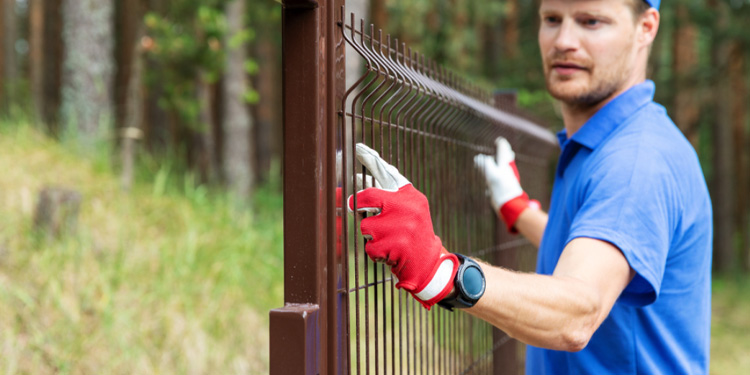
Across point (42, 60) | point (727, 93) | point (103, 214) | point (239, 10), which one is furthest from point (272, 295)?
point (42, 60)

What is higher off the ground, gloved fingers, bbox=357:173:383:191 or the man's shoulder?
the man's shoulder

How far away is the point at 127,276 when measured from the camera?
4.82 meters

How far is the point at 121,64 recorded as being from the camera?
17.4 meters

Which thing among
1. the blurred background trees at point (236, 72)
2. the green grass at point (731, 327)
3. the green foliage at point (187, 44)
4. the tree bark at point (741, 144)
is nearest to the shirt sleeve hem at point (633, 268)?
the blurred background trees at point (236, 72)

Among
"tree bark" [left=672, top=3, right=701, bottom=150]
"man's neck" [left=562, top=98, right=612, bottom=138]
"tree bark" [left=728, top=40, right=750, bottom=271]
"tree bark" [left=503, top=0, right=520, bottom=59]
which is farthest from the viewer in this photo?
"tree bark" [left=503, top=0, right=520, bottom=59]

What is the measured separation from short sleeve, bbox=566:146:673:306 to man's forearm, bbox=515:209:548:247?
4.37ft

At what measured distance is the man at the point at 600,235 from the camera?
1.48 m

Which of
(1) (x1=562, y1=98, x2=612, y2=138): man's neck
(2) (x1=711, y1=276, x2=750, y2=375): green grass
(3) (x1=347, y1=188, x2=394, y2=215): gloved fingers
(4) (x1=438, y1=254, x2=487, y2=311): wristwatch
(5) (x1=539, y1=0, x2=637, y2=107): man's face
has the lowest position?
(2) (x1=711, y1=276, x2=750, y2=375): green grass

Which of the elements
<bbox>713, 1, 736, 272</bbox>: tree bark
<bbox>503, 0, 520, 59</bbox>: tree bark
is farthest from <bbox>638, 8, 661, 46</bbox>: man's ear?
<bbox>503, 0, 520, 59</bbox>: tree bark

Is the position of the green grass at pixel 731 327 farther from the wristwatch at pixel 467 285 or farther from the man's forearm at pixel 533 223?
the wristwatch at pixel 467 285

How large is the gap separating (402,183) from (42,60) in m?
19.9

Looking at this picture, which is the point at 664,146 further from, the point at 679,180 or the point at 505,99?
the point at 505,99

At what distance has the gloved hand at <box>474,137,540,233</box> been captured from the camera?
10.3 feet

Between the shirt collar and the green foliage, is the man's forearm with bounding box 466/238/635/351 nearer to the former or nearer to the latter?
the shirt collar
